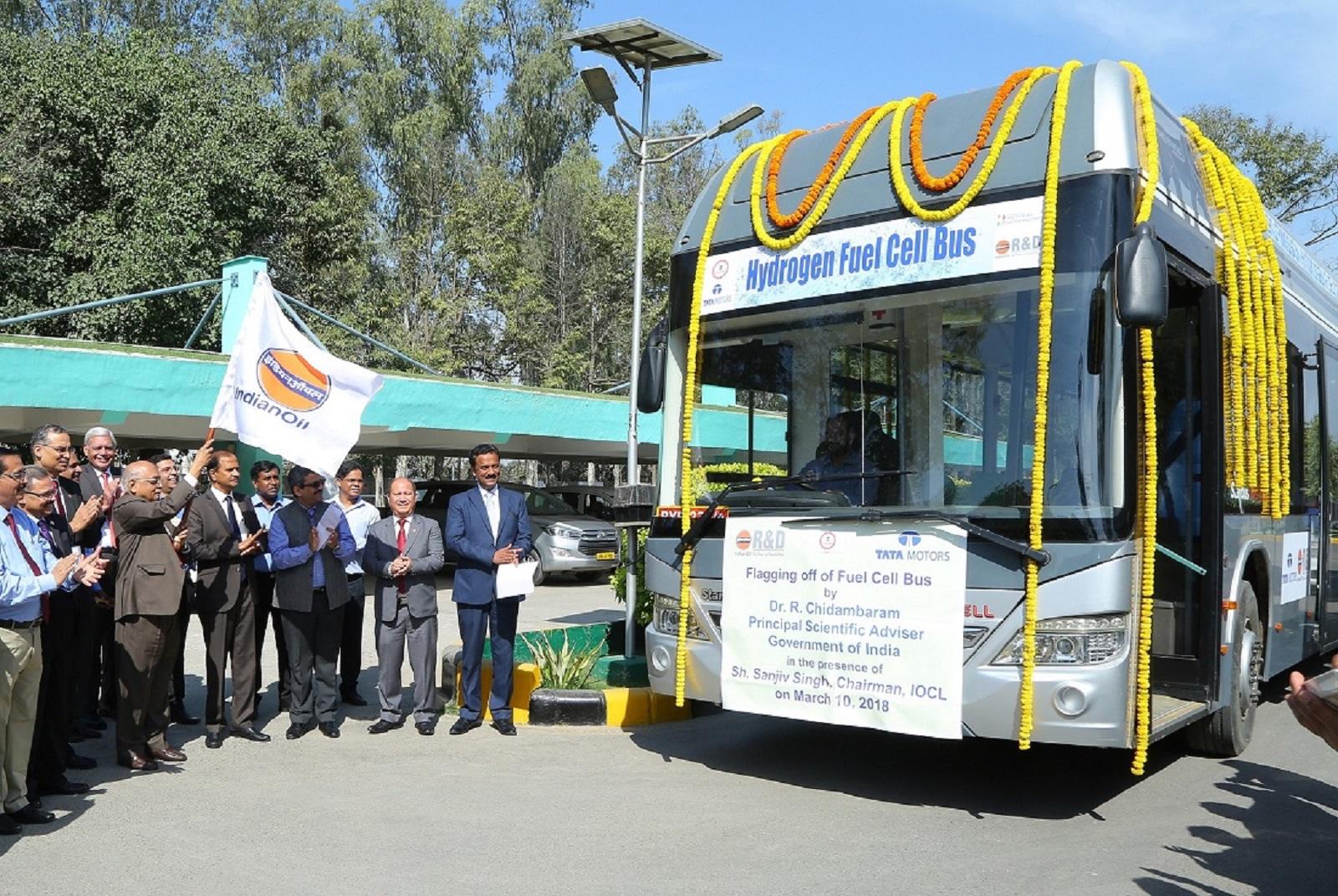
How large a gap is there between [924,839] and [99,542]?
5.29 metres

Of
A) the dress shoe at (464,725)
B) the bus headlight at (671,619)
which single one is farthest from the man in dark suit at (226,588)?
the bus headlight at (671,619)

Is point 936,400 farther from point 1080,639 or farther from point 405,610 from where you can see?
point 405,610

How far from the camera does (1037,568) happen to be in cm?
567

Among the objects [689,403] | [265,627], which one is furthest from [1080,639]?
[265,627]

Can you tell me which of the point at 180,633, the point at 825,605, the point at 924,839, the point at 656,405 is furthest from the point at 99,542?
the point at 924,839

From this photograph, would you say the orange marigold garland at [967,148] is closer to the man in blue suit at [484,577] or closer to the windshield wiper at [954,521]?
the windshield wiper at [954,521]

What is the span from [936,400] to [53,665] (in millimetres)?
5031

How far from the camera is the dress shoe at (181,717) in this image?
28.5 ft

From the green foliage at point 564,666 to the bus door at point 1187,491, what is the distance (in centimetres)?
394

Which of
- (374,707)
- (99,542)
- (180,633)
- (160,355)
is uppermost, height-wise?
(160,355)

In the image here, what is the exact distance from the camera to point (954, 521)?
5.89 meters

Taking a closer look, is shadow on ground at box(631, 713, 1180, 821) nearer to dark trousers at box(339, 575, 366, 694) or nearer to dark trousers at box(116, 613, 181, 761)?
dark trousers at box(339, 575, 366, 694)

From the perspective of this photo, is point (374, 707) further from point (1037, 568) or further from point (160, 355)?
point (160, 355)

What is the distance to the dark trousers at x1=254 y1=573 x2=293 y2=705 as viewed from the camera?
27.3ft
